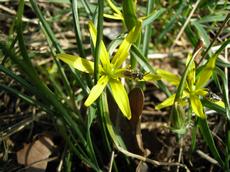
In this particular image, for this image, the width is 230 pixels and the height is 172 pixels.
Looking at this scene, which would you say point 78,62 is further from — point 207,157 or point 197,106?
point 207,157

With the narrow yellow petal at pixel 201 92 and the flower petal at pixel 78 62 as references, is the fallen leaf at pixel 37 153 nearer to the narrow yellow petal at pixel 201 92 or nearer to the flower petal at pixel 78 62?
the flower petal at pixel 78 62

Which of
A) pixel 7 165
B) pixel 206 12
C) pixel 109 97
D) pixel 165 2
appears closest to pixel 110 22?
pixel 165 2

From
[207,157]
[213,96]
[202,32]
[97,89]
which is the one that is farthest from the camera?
[202,32]

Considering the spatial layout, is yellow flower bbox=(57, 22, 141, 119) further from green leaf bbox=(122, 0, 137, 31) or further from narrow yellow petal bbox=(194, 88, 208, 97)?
narrow yellow petal bbox=(194, 88, 208, 97)

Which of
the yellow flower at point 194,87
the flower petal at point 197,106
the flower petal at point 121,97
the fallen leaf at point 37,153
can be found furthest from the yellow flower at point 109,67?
Result: the fallen leaf at point 37,153

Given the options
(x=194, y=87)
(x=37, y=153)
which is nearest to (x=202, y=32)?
(x=194, y=87)

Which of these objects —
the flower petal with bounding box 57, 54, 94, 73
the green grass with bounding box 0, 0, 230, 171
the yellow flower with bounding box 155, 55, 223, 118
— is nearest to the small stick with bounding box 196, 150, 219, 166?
the green grass with bounding box 0, 0, 230, 171

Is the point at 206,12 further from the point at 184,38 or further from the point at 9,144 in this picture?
the point at 9,144
